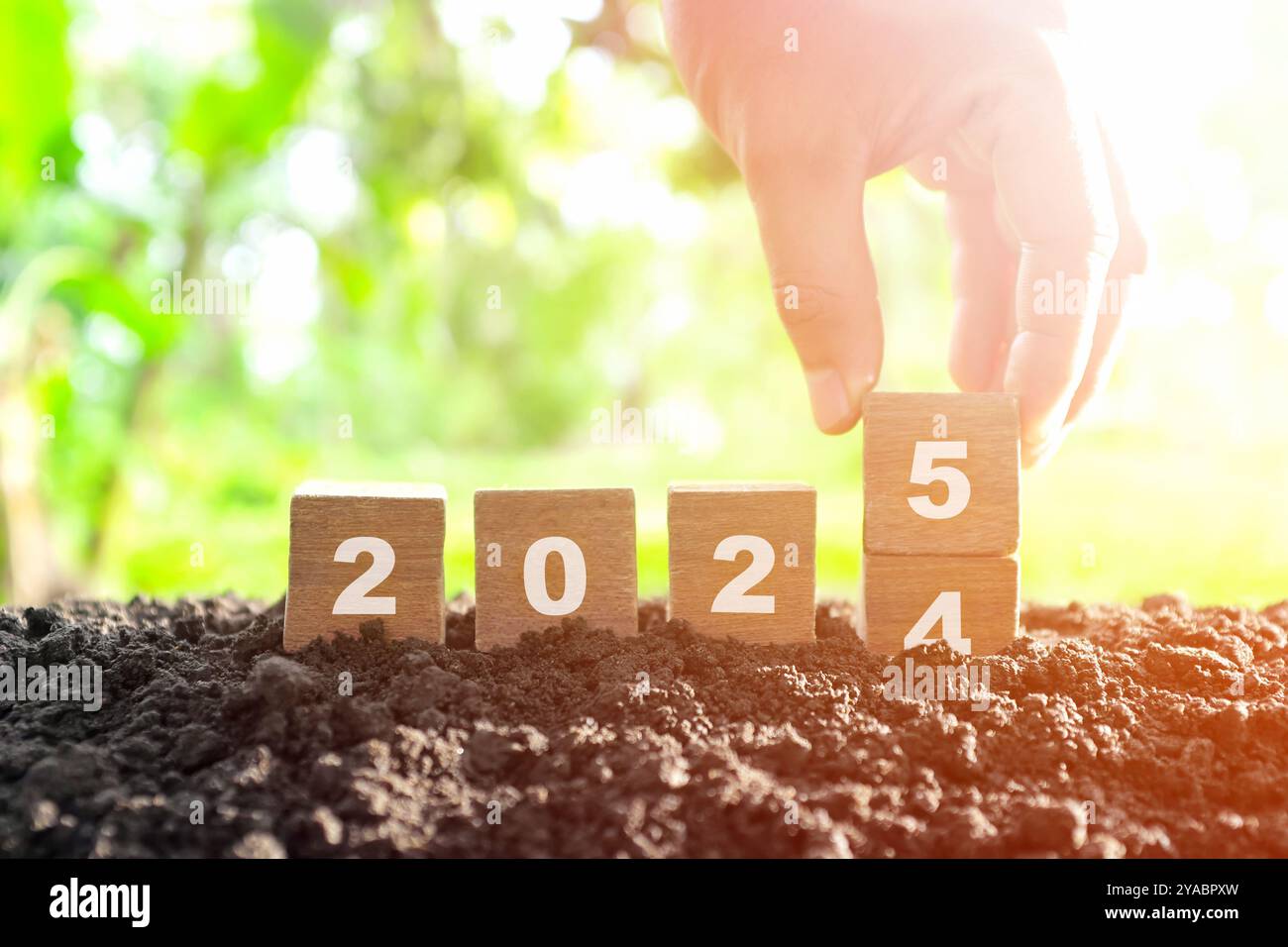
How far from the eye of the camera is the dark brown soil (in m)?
0.64

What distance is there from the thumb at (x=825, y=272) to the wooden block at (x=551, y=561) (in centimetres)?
30

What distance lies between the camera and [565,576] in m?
0.99

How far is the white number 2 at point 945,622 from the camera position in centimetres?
101

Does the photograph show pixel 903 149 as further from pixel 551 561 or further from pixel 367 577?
pixel 367 577

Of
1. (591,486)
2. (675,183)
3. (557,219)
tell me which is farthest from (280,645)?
(557,219)

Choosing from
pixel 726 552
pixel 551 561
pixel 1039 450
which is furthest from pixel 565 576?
pixel 1039 450

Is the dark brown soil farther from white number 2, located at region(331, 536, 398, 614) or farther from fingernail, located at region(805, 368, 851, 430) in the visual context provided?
fingernail, located at region(805, 368, 851, 430)

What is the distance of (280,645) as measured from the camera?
38.6 inches

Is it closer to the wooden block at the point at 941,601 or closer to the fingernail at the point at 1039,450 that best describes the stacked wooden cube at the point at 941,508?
the wooden block at the point at 941,601

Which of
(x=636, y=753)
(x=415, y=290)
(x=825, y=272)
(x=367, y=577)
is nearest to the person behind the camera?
(x=636, y=753)

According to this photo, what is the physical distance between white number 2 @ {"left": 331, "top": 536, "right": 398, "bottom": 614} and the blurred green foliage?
546 mm

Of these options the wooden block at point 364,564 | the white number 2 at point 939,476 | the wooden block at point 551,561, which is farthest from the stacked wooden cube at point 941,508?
the wooden block at point 364,564

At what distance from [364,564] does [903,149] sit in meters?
0.77

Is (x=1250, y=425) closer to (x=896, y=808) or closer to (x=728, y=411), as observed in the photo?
(x=896, y=808)
